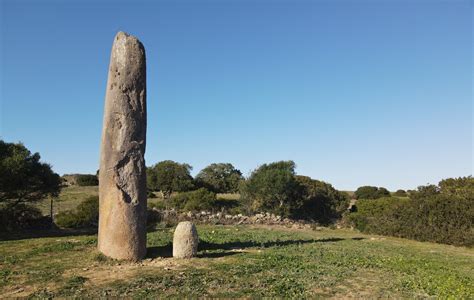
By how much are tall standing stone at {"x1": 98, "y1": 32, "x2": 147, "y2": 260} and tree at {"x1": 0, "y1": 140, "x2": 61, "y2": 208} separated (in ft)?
36.2

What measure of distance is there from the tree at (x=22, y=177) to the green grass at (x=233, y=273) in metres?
6.14

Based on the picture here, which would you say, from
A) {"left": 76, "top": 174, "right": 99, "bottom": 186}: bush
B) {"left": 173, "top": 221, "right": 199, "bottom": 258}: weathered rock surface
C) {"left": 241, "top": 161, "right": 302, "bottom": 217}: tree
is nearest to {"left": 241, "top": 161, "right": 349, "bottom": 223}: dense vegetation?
{"left": 241, "top": 161, "right": 302, "bottom": 217}: tree

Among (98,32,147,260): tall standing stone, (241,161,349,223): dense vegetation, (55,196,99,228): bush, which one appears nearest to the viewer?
(98,32,147,260): tall standing stone

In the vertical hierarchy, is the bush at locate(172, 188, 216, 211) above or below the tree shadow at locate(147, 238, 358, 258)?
above

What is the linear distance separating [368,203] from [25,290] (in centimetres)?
3489

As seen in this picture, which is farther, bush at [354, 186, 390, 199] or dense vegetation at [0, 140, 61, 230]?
bush at [354, 186, 390, 199]

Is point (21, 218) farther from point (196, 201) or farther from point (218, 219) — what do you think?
point (196, 201)

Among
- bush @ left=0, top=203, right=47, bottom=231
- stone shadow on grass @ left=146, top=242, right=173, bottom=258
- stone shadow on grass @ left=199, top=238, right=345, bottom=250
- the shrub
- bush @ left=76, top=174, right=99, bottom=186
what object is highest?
bush @ left=76, top=174, right=99, bottom=186

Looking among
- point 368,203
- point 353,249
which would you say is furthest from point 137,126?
point 368,203

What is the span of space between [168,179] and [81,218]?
24.2m

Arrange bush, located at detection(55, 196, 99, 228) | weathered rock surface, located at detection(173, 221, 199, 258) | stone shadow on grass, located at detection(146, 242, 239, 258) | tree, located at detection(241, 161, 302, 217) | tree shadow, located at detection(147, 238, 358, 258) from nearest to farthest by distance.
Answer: weathered rock surface, located at detection(173, 221, 199, 258) < stone shadow on grass, located at detection(146, 242, 239, 258) < tree shadow, located at detection(147, 238, 358, 258) < bush, located at detection(55, 196, 99, 228) < tree, located at detection(241, 161, 302, 217)

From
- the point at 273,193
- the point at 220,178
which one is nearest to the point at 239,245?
the point at 273,193

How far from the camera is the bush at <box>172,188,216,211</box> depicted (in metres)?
35.4

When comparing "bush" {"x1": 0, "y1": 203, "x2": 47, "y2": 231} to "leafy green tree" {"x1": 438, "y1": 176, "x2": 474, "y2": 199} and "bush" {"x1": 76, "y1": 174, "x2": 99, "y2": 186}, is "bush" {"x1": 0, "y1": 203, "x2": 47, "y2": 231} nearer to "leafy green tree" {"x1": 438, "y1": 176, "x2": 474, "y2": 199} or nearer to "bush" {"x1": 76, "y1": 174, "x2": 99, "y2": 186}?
"leafy green tree" {"x1": 438, "y1": 176, "x2": 474, "y2": 199}
